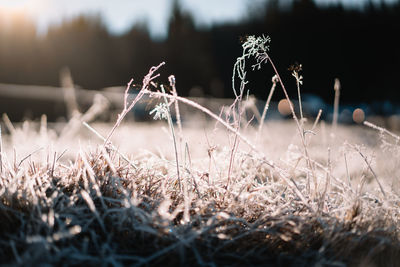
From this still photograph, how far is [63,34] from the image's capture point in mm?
31562

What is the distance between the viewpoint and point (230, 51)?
2731cm

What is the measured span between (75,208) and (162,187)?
25cm

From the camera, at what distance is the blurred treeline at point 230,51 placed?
2375 centimetres

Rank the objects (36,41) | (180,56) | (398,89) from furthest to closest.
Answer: (36,41)
(180,56)
(398,89)

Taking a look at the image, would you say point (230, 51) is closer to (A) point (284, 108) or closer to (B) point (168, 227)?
(A) point (284, 108)

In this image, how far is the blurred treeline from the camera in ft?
77.9

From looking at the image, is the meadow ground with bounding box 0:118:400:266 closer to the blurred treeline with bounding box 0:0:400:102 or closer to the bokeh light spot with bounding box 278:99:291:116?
the bokeh light spot with bounding box 278:99:291:116

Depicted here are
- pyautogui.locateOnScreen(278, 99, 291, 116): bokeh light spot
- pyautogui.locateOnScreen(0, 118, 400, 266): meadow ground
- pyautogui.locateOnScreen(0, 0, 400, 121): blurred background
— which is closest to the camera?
pyautogui.locateOnScreen(0, 118, 400, 266): meadow ground

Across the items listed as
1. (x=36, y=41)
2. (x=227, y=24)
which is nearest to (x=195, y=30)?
(x=227, y=24)

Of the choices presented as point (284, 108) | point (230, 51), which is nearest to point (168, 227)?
point (284, 108)

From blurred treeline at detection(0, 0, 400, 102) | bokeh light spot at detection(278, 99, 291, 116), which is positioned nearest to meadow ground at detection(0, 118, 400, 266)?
bokeh light spot at detection(278, 99, 291, 116)

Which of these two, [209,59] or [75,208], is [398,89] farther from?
[75,208]

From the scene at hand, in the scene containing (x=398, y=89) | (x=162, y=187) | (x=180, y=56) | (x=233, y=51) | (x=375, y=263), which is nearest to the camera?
(x=375, y=263)

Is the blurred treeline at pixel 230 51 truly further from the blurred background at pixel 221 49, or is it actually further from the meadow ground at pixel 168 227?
the meadow ground at pixel 168 227
